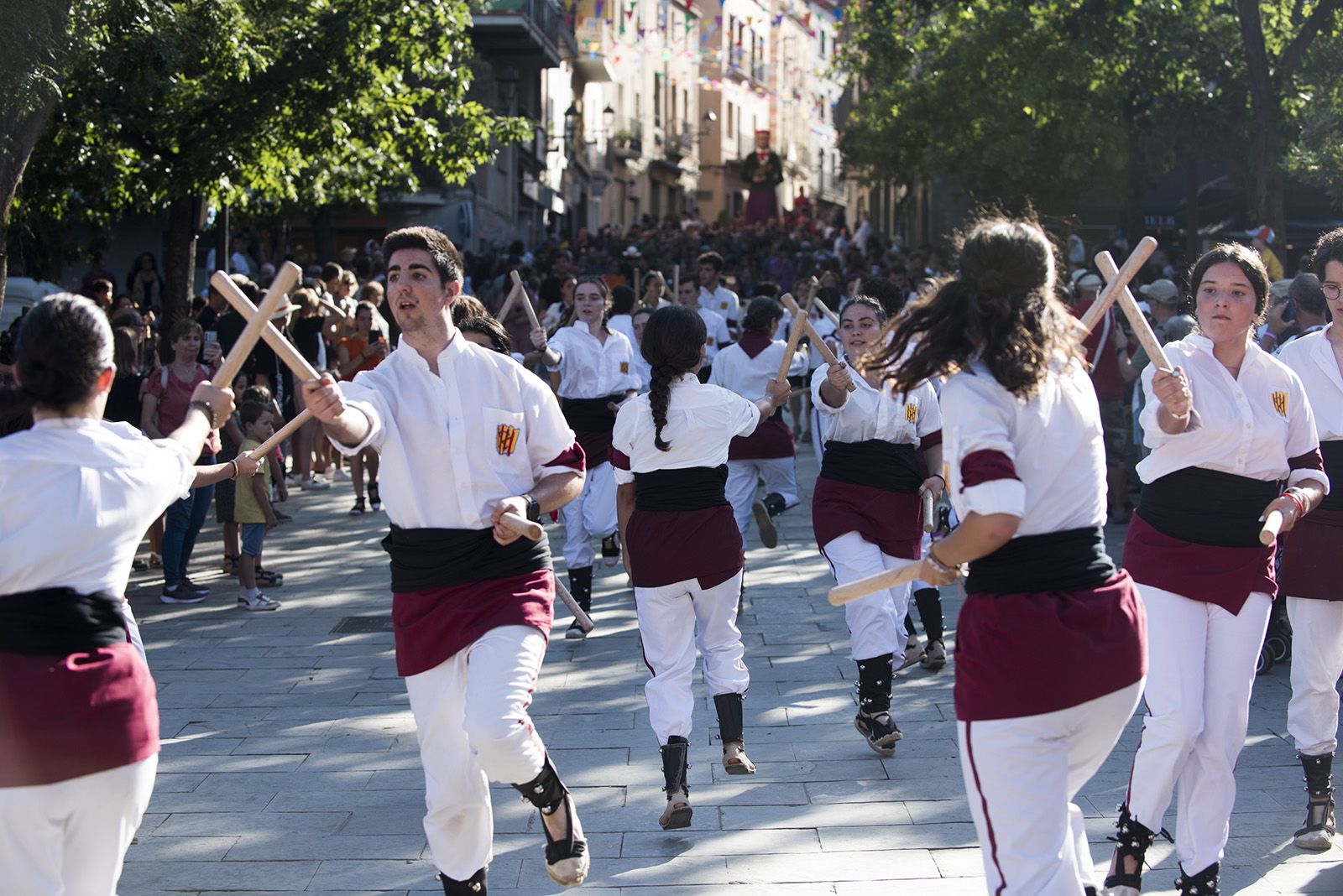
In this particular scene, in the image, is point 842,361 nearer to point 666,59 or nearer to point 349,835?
point 349,835

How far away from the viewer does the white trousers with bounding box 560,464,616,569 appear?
9.04 metres

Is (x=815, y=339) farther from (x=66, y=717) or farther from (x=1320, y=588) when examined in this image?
(x=66, y=717)

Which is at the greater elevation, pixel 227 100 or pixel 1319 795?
pixel 227 100

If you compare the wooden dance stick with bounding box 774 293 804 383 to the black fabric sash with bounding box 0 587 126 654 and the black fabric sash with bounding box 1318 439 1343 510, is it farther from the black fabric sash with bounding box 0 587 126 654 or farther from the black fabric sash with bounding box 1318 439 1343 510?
the black fabric sash with bounding box 0 587 126 654

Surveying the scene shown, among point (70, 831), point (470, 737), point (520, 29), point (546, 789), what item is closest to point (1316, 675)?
point (546, 789)

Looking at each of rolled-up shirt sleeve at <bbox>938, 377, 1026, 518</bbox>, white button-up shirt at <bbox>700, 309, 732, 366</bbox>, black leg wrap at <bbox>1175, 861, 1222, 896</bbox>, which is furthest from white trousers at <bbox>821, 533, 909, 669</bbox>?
white button-up shirt at <bbox>700, 309, 732, 366</bbox>

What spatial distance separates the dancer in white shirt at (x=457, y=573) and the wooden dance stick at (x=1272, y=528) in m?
2.05

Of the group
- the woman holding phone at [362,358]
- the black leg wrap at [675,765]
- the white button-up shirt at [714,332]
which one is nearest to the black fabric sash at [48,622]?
the black leg wrap at [675,765]

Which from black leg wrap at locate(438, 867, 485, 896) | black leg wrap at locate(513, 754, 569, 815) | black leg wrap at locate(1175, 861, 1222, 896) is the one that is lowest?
black leg wrap at locate(1175, 861, 1222, 896)

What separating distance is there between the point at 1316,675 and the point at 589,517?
4785 mm

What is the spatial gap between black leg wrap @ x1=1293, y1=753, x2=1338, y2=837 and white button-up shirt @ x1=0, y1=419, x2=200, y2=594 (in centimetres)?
386

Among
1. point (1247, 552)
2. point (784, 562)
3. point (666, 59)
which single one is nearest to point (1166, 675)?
point (1247, 552)

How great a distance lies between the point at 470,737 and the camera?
4.27 m

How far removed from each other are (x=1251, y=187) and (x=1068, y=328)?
17.4m
